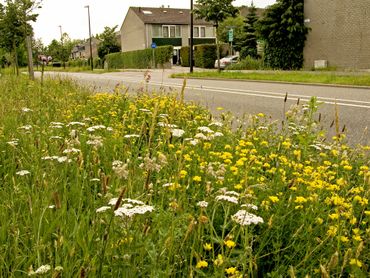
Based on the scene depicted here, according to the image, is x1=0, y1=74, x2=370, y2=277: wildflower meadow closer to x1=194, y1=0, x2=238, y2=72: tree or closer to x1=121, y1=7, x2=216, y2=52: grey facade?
x1=194, y1=0, x2=238, y2=72: tree

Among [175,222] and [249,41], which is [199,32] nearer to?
[249,41]

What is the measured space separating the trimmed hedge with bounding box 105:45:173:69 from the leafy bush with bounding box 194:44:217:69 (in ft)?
13.9

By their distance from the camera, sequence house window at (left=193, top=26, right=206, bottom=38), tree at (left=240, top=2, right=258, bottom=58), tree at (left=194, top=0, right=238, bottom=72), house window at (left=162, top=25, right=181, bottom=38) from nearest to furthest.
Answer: tree at (left=194, top=0, right=238, bottom=72)
tree at (left=240, top=2, right=258, bottom=58)
house window at (left=162, top=25, right=181, bottom=38)
house window at (left=193, top=26, right=206, bottom=38)

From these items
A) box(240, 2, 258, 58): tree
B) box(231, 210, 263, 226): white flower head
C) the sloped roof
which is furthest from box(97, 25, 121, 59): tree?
box(231, 210, 263, 226): white flower head

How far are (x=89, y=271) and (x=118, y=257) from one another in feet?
0.45

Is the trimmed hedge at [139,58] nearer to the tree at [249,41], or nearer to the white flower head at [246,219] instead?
the tree at [249,41]

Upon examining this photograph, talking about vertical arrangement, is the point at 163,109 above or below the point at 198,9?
below

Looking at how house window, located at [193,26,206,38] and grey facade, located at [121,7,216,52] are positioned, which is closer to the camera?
grey facade, located at [121,7,216,52]

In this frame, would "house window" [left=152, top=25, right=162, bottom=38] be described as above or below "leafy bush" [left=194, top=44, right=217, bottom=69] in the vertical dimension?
above

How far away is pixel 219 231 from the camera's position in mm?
2529

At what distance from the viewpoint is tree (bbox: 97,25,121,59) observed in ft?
216

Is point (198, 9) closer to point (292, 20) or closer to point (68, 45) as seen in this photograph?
point (292, 20)

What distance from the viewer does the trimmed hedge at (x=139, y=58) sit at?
152ft

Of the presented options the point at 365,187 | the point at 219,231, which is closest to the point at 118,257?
the point at 219,231
